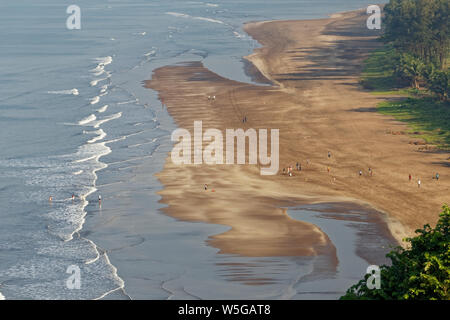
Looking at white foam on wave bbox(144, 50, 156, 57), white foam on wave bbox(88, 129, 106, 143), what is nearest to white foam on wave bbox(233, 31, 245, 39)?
white foam on wave bbox(144, 50, 156, 57)

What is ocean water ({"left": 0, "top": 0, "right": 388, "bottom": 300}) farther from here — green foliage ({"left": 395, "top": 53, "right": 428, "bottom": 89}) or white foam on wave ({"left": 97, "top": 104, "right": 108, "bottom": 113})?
green foliage ({"left": 395, "top": 53, "right": 428, "bottom": 89})

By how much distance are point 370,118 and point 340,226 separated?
125 feet

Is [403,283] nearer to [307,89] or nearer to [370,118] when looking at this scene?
[370,118]

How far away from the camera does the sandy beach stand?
50.7 metres

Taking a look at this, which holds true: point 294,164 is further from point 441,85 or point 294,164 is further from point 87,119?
point 87,119

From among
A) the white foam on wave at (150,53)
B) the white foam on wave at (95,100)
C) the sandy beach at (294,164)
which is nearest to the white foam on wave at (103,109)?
the white foam on wave at (95,100)

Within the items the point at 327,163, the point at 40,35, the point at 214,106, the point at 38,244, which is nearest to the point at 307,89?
the point at 214,106

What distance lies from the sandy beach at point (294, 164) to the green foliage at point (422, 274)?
18.6 metres

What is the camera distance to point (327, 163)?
6738 centimetres

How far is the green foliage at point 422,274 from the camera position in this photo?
2359cm

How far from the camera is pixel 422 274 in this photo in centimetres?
2339

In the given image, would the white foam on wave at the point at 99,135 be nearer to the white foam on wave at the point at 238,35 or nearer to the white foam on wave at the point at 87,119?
the white foam on wave at the point at 87,119

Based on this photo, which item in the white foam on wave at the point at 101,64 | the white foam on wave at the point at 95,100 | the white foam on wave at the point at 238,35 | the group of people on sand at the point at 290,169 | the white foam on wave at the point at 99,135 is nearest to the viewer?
the group of people on sand at the point at 290,169

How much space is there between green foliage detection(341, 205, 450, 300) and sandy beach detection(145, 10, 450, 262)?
60.9 ft
